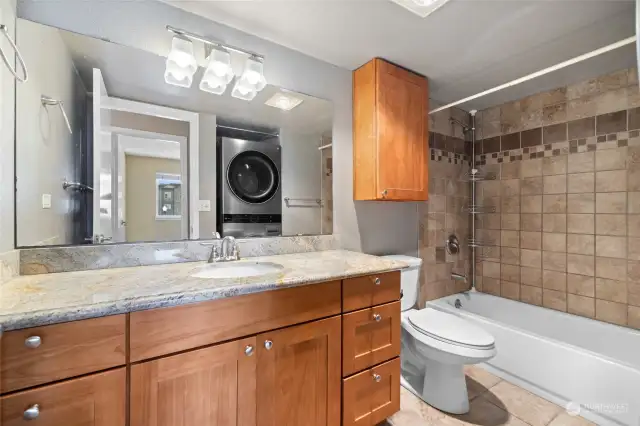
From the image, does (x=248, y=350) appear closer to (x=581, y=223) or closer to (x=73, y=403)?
(x=73, y=403)

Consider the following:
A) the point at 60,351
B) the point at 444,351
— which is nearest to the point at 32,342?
the point at 60,351

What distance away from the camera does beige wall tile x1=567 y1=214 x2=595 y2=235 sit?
2.12m

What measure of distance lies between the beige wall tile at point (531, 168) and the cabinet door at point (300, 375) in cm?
233

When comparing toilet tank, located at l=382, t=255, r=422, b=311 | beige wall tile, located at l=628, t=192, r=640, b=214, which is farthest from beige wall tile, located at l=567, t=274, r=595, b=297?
toilet tank, located at l=382, t=255, r=422, b=311

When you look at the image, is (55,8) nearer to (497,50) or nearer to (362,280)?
(362,280)

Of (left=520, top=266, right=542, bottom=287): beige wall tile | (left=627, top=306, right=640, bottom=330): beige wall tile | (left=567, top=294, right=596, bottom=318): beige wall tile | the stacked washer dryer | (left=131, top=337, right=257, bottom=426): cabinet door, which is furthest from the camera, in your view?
(left=520, top=266, right=542, bottom=287): beige wall tile

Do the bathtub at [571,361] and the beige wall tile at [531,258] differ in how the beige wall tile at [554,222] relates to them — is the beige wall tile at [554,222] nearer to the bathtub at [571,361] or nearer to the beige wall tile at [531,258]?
the beige wall tile at [531,258]

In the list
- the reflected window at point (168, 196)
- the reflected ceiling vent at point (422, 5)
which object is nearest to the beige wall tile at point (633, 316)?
the reflected ceiling vent at point (422, 5)

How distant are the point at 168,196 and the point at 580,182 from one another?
294 centimetres

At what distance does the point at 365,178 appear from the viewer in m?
1.91

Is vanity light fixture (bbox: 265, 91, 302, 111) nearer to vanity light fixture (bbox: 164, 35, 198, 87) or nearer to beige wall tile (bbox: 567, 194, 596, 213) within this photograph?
vanity light fixture (bbox: 164, 35, 198, 87)

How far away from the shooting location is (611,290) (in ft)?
6.63

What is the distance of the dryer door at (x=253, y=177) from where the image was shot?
1.62 meters

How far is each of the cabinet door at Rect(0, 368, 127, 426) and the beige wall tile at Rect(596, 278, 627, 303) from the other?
295 cm
